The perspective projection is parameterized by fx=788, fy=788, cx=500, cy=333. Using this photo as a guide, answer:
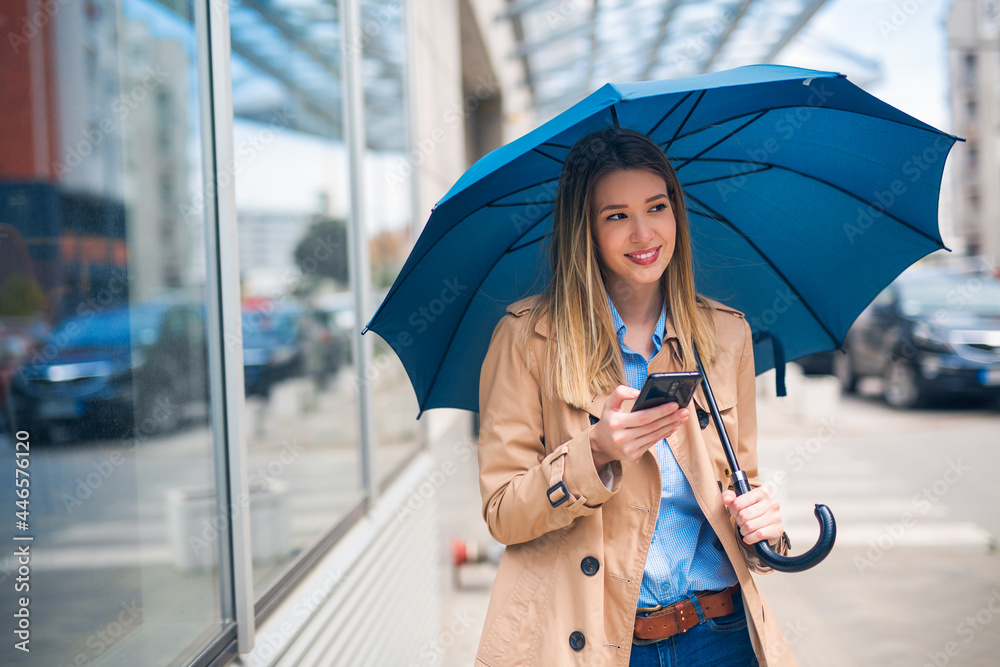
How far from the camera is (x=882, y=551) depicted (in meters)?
5.52

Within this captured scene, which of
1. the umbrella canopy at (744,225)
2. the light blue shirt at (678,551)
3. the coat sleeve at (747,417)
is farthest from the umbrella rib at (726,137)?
the light blue shirt at (678,551)

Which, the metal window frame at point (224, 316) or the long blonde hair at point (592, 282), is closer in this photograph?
the long blonde hair at point (592, 282)

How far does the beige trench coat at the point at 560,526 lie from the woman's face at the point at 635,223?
228mm

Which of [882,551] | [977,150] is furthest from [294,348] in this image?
[977,150]

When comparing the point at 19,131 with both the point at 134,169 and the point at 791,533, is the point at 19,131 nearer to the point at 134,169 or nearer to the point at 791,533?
the point at 134,169

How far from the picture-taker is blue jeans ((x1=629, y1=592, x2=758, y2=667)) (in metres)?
1.63

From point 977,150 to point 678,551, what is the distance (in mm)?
70596

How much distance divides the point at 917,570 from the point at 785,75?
4.78 meters

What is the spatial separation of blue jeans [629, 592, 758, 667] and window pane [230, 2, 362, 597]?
1503 millimetres

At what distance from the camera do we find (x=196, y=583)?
2023mm

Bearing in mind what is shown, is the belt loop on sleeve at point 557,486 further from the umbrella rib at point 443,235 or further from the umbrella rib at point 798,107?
the umbrella rib at point 798,107

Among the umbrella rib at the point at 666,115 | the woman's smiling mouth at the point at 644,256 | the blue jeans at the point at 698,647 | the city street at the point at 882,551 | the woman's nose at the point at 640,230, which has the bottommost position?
the city street at the point at 882,551

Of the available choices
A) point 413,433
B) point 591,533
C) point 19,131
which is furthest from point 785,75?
point 413,433

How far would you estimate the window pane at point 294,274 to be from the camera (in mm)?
3027
